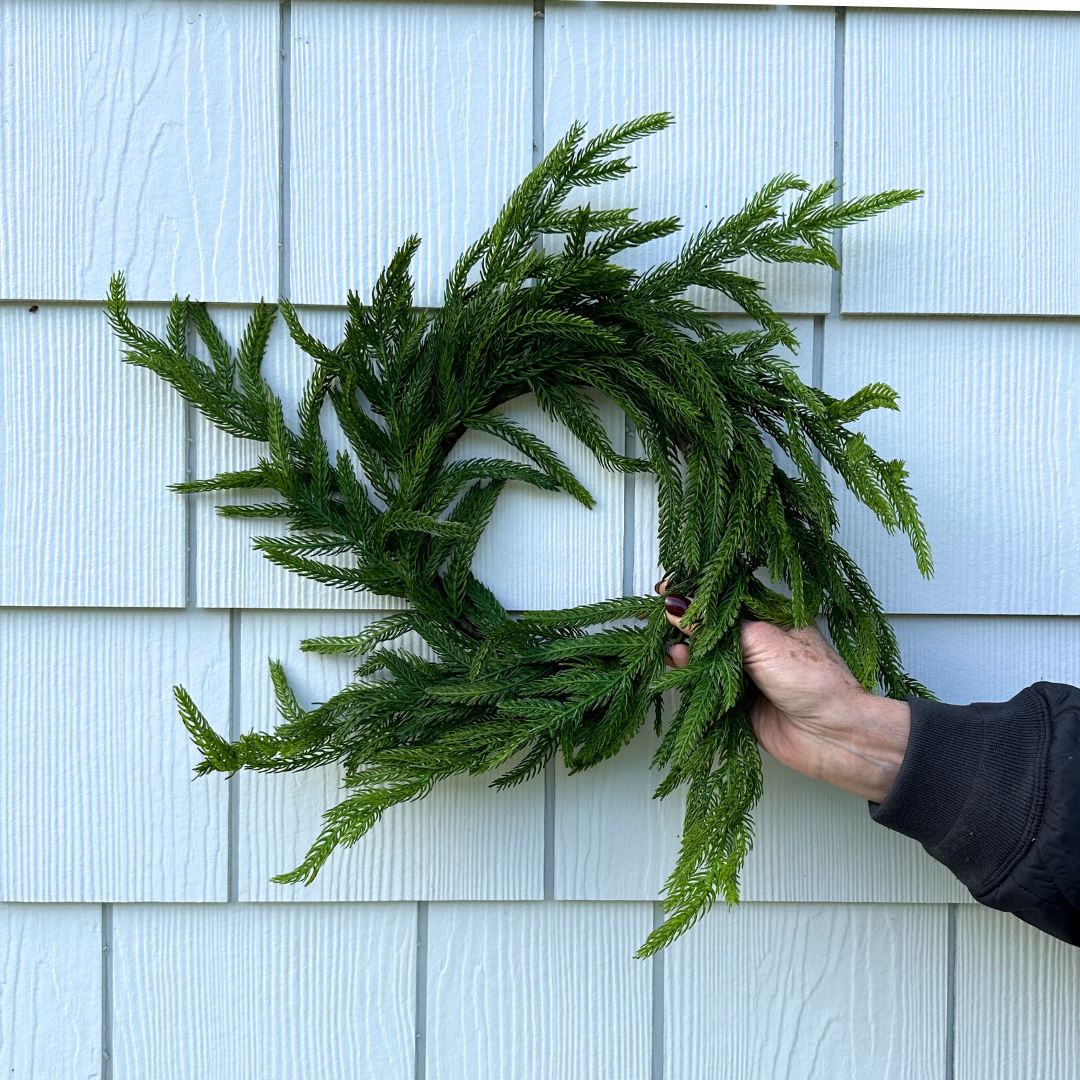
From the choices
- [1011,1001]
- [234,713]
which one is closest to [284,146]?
[234,713]

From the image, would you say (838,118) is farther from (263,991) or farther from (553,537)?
(263,991)

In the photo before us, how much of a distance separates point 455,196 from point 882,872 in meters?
0.89

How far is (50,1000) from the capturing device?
97cm

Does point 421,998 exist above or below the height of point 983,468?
below

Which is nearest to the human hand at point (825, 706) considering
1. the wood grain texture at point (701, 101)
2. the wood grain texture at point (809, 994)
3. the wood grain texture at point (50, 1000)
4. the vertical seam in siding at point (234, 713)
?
the wood grain texture at point (809, 994)

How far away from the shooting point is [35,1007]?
972 millimetres

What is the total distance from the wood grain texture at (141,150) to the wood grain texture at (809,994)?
904 mm

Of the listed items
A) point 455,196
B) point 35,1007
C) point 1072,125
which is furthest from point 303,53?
point 35,1007

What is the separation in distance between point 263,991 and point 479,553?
0.55 m

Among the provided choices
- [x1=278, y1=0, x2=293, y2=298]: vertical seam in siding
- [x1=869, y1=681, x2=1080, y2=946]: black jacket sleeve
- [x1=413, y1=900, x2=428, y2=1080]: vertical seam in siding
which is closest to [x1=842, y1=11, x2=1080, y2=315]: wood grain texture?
[x1=869, y1=681, x2=1080, y2=946]: black jacket sleeve

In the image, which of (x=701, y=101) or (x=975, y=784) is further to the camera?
(x=701, y=101)

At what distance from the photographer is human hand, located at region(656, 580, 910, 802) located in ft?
2.78

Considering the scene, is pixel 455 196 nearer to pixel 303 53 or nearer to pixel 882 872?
pixel 303 53

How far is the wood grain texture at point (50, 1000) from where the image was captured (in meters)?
0.97
